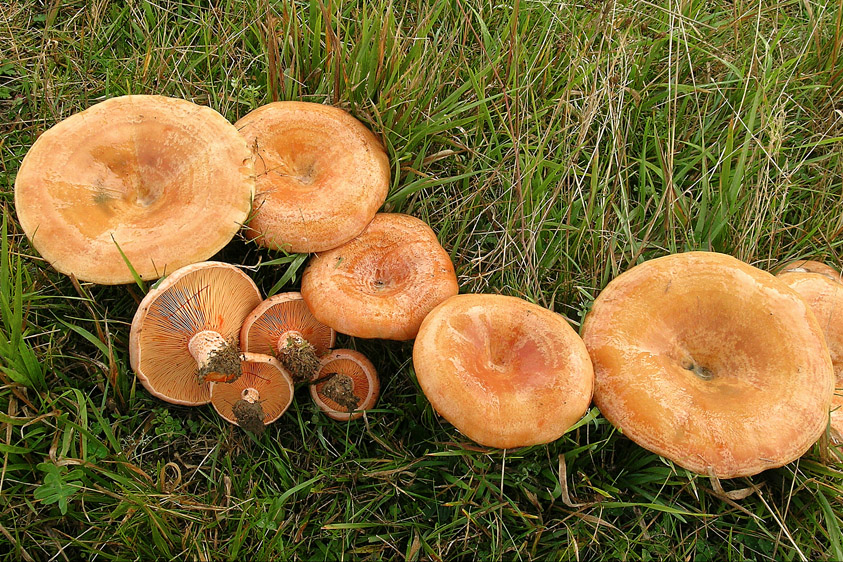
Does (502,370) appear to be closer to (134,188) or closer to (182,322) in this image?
(182,322)

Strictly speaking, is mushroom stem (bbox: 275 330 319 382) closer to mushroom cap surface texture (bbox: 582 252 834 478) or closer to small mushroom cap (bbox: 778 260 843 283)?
mushroom cap surface texture (bbox: 582 252 834 478)

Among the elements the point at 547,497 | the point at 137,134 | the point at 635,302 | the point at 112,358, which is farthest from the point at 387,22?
the point at 547,497

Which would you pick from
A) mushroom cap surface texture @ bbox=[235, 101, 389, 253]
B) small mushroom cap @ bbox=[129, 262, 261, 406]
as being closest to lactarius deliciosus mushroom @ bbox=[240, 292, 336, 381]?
small mushroom cap @ bbox=[129, 262, 261, 406]

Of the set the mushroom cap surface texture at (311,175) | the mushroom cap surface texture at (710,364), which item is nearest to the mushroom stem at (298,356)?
the mushroom cap surface texture at (311,175)

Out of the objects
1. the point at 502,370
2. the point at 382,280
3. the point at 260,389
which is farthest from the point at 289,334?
the point at 502,370

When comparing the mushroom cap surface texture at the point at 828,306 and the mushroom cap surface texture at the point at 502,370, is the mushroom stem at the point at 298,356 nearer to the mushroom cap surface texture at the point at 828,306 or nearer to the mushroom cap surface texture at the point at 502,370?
the mushroom cap surface texture at the point at 502,370

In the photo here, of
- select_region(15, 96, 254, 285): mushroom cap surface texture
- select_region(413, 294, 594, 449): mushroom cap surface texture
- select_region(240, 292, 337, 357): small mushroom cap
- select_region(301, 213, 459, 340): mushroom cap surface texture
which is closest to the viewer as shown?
select_region(413, 294, 594, 449): mushroom cap surface texture
